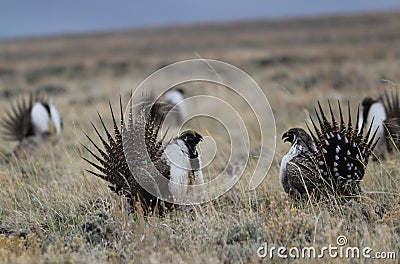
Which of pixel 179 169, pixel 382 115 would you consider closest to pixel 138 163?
pixel 179 169

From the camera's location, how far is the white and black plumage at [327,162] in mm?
3539

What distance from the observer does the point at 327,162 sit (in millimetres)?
3584

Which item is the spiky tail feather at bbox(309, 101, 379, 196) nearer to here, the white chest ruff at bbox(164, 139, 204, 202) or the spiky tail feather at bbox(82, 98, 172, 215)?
the white chest ruff at bbox(164, 139, 204, 202)

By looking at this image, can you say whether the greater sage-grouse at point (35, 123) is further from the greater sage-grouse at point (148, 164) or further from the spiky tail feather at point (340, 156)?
the spiky tail feather at point (340, 156)

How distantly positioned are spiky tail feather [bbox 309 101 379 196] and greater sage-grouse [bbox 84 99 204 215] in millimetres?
769

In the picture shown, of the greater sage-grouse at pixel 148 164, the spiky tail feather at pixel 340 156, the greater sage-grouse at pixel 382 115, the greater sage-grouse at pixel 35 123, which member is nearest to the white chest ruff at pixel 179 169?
the greater sage-grouse at pixel 148 164

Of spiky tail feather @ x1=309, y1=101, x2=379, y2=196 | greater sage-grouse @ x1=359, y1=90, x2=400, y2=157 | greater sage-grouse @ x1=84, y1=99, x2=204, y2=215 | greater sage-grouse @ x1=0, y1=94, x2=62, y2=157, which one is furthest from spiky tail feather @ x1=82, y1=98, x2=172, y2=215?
greater sage-grouse @ x1=0, y1=94, x2=62, y2=157

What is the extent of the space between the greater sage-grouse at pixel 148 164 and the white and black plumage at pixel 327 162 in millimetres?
613

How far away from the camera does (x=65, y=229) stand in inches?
143

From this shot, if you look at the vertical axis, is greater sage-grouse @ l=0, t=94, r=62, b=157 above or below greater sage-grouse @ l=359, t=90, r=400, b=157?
above

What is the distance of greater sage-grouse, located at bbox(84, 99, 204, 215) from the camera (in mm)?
3559

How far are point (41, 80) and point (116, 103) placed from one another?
1102 cm

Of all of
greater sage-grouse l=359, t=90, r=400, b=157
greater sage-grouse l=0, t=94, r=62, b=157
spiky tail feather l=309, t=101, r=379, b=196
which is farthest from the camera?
greater sage-grouse l=0, t=94, r=62, b=157

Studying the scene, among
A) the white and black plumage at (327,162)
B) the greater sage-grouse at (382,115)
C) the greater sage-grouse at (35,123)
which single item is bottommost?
the white and black plumage at (327,162)
